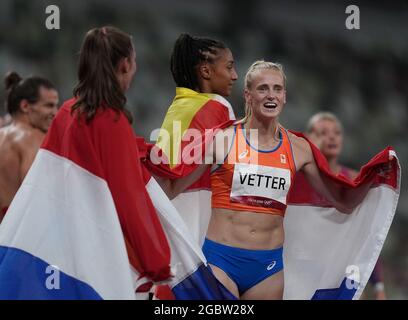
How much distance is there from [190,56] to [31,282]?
1938 millimetres

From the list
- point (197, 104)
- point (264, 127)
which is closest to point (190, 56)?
point (197, 104)

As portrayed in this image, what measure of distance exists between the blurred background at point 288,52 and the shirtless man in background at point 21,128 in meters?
3.06

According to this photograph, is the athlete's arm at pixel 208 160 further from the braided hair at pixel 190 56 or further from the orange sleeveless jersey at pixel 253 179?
the braided hair at pixel 190 56

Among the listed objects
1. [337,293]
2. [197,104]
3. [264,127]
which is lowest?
[337,293]

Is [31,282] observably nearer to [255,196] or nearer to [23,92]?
[255,196]

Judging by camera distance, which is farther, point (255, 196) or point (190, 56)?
point (190, 56)

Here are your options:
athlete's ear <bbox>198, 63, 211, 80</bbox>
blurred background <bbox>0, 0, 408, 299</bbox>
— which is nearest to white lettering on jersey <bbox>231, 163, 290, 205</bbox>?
athlete's ear <bbox>198, 63, 211, 80</bbox>

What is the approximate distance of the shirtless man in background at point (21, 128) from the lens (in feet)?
20.8

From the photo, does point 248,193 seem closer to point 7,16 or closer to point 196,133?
point 196,133

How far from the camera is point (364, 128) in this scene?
35.9 feet

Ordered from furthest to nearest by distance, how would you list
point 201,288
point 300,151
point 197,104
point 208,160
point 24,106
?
point 24,106, point 197,104, point 300,151, point 208,160, point 201,288

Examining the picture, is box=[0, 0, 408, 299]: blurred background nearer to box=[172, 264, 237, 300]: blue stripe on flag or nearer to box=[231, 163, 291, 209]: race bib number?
box=[231, 163, 291, 209]: race bib number

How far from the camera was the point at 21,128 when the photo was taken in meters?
6.57

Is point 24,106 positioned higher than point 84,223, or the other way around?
point 24,106
